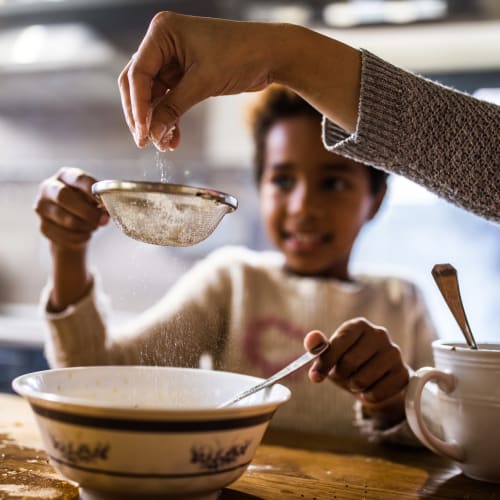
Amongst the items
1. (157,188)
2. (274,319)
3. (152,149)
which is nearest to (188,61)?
(157,188)

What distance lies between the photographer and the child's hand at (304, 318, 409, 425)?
822 millimetres

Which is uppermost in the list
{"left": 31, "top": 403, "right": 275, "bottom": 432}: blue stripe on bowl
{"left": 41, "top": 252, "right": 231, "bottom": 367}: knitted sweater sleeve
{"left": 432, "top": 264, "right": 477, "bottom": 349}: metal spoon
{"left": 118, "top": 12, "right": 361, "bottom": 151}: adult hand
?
{"left": 118, "top": 12, "right": 361, "bottom": 151}: adult hand

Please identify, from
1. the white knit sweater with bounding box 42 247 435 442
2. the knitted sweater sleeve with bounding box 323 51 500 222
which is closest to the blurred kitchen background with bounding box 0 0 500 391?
the white knit sweater with bounding box 42 247 435 442

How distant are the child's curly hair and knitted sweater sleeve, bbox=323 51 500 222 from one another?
2.27ft

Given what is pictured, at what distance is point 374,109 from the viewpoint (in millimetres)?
757

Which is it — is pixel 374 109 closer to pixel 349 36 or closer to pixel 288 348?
pixel 288 348

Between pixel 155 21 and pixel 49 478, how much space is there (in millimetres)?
500

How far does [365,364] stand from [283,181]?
722 millimetres

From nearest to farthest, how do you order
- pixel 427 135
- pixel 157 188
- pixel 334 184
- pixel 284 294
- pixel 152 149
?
1. pixel 157 188
2. pixel 427 135
3. pixel 334 184
4. pixel 284 294
5. pixel 152 149

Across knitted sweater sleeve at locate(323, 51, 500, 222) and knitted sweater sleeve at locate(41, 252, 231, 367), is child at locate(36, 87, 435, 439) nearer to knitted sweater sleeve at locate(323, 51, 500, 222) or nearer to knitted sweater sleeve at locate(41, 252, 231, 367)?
knitted sweater sleeve at locate(41, 252, 231, 367)

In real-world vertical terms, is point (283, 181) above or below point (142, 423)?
above

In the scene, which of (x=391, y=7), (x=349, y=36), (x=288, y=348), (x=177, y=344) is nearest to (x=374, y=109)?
(x=177, y=344)

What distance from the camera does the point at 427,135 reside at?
77 centimetres

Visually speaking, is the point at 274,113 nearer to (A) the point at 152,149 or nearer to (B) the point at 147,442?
(B) the point at 147,442
